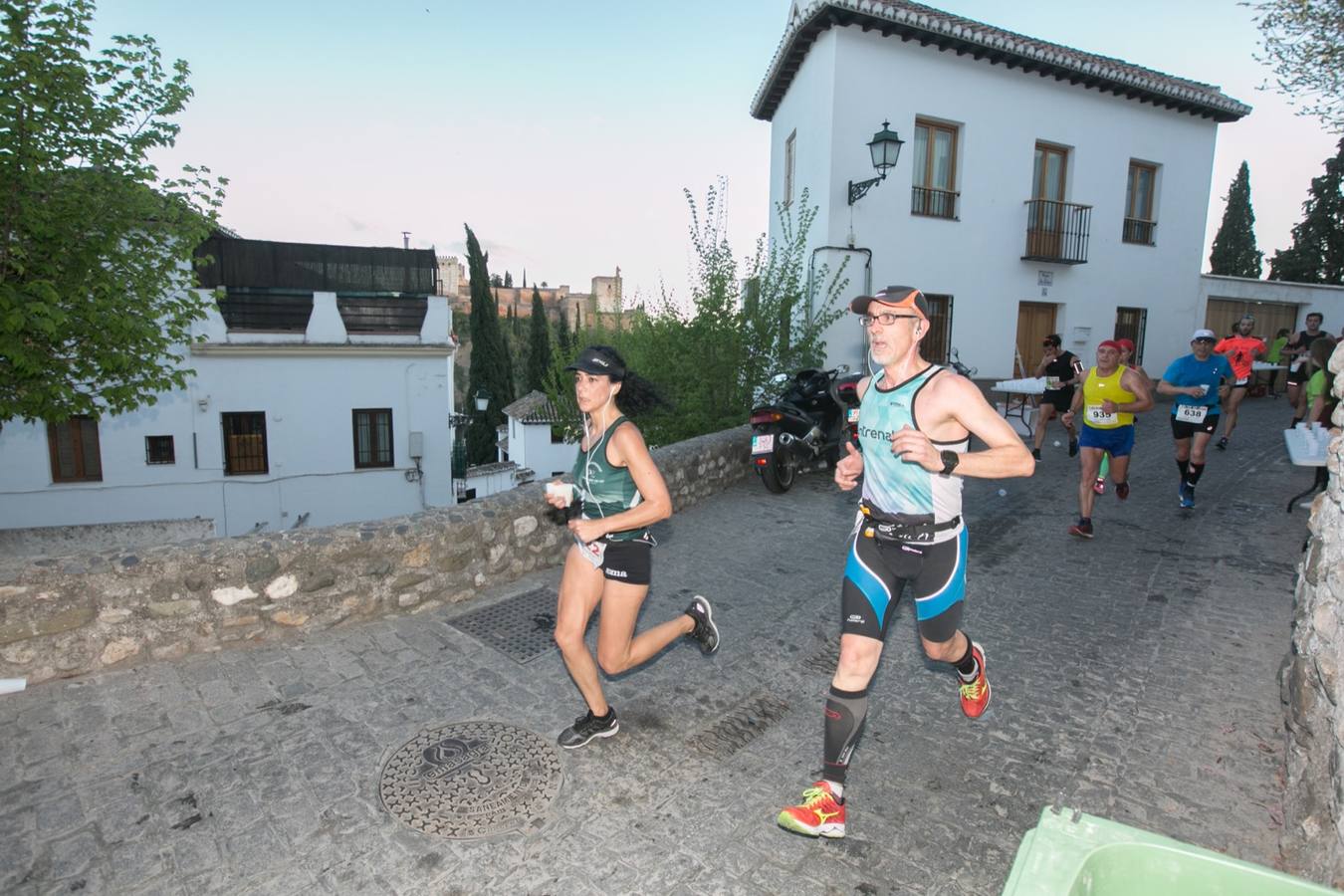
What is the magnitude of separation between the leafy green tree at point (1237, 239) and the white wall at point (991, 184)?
24.3m

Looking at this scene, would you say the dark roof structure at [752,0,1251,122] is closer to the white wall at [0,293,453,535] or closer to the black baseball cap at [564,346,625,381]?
the black baseball cap at [564,346,625,381]

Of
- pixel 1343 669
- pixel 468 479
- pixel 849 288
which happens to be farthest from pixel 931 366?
pixel 468 479

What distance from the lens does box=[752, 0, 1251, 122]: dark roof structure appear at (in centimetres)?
1285

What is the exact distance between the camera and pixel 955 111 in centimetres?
1415

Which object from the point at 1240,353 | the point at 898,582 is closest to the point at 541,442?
the point at 1240,353

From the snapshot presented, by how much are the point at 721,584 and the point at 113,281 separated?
6.37m

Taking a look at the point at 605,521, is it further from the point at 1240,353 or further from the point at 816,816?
the point at 1240,353

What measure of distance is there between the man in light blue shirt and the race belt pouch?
6093mm

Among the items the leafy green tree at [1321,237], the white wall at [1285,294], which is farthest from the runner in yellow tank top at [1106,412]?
the leafy green tree at [1321,237]

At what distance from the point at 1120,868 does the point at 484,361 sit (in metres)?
37.0

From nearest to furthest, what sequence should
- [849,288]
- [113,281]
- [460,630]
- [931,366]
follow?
[931,366] → [460,630] → [113,281] → [849,288]

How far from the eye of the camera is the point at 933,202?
14492mm

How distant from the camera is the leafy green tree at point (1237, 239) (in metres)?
35.5

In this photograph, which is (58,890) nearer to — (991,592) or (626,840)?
(626,840)
